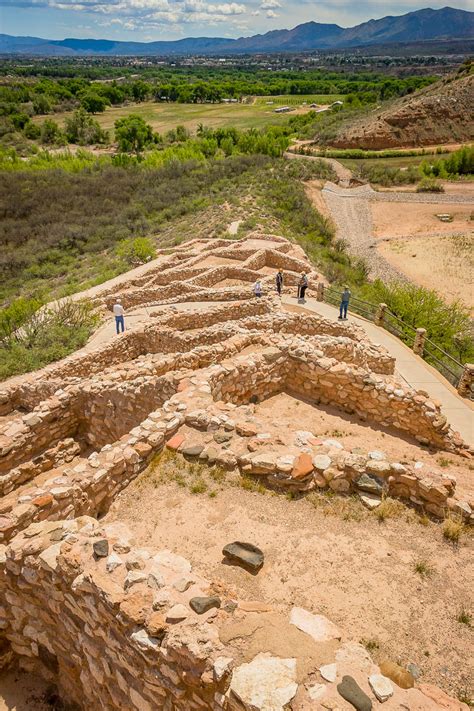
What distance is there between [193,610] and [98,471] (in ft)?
10.6

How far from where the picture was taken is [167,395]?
9.92 metres

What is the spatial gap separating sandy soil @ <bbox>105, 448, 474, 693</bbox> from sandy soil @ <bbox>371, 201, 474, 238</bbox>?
4201 centimetres

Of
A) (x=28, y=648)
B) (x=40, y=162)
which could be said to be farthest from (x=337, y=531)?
(x=40, y=162)

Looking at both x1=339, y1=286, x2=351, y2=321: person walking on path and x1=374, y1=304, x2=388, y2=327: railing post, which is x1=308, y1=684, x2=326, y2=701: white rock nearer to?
x1=339, y1=286, x2=351, y2=321: person walking on path

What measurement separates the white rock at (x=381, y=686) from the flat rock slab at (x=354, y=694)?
10 centimetres

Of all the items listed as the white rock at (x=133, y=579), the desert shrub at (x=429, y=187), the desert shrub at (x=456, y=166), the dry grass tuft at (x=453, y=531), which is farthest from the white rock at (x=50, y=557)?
the desert shrub at (x=456, y=166)

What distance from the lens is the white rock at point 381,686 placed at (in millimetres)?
3783

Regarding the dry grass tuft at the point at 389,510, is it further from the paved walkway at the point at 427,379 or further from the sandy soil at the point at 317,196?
the sandy soil at the point at 317,196

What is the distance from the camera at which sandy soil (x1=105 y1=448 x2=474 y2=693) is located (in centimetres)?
511

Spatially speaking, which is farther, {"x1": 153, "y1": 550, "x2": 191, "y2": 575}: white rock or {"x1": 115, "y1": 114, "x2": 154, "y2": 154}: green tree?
{"x1": 115, "y1": 114, "x2": 154, "y2": 154}: green tree

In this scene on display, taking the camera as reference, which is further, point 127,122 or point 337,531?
A: point 127,122

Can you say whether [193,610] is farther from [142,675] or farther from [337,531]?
[337,531]

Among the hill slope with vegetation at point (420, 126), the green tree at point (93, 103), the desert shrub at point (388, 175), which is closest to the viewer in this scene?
the desert shrub at point (388, 175)

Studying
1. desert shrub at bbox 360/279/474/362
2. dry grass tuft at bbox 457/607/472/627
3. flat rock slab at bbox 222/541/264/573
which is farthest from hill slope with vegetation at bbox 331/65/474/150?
dry grass tuft at bbox 457/607/472/627
